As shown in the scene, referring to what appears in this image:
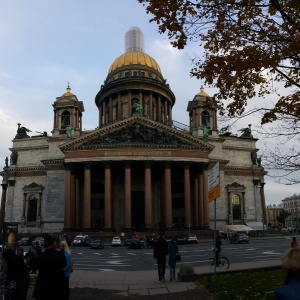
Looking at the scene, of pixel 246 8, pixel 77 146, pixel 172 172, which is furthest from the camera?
pixel 172 172

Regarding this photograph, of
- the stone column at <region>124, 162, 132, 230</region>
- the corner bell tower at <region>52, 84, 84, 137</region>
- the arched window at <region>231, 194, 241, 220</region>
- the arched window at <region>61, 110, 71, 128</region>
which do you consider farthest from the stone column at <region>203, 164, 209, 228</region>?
the arched window at <region>61, 110, 71, 128</region>

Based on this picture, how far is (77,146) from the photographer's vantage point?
183 feet

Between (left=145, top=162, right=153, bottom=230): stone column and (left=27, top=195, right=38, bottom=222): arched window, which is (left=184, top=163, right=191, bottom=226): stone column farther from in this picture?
(left=27, top=195, right=38, bottom=222): arched window

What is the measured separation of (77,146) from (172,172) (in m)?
15.8

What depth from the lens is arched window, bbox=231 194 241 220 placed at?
66.5m

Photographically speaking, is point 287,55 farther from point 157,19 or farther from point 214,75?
Result: point 157,19

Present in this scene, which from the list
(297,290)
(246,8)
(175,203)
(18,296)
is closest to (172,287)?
(18,296)

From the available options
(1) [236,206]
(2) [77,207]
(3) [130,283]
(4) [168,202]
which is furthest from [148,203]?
(3) [130,283]

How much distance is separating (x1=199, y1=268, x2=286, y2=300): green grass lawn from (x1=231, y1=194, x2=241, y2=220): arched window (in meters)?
50.5

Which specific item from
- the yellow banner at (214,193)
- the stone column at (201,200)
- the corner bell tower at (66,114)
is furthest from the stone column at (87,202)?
the yellow banner at (214,193)

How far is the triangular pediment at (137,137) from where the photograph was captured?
5562cm

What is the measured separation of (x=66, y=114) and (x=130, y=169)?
21894mm

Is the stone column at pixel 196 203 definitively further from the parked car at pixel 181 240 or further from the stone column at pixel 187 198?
the parked car at pixel 181 240

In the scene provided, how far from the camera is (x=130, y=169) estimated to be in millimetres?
54938
